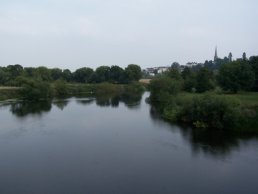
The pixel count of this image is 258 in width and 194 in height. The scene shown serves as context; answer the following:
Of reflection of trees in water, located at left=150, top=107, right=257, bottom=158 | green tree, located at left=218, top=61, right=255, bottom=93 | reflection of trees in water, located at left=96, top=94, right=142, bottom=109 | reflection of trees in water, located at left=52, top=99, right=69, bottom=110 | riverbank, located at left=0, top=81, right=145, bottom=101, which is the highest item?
green tree, located at left=218, top=61, right=255, bottom=93

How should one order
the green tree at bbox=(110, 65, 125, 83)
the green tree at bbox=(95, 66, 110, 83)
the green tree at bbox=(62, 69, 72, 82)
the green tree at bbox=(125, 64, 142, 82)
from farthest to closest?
the green tree at bbox=(62, 69, 72, 82) → the green tree at bbox=(110, 65, 125, 83) → the green tree at bbox=(125, 64, 142, 82) → the green tree at bbox=(95, 66, 110, 83)

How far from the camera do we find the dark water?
57.0 ft

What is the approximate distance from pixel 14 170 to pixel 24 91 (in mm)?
42481

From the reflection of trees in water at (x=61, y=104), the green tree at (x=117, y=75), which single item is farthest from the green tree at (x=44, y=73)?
the reflection of trees in water at (x=61, y=104)

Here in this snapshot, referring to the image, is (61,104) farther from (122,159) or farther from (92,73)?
(92,73)

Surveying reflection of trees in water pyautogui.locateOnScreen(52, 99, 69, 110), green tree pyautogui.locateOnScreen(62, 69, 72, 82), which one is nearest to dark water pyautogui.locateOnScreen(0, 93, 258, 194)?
reflection of trees in water pyautogui.locateOnScreen(52, 99, 69, 110)

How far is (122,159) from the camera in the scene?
21.8 meters

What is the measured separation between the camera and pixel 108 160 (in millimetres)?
21516

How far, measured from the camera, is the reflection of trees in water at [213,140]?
23547 mm

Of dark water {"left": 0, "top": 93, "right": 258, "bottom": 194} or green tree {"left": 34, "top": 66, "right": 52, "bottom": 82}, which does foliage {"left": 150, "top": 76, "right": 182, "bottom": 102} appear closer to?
dark water {"left": 0, "top": 93, "right": 258, "bottom": 194}

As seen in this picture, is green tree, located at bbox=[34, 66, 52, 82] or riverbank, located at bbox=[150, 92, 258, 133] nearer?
riverbank, located at bbox=[150, 92, 258, 133]

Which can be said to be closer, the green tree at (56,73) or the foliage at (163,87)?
the foliage at (163,87)

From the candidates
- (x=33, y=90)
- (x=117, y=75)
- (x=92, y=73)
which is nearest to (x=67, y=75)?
(x=92, y=73)

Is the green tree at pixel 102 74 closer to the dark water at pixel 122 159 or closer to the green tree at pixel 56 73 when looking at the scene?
the green tree at pixel 56 73
